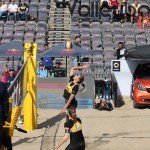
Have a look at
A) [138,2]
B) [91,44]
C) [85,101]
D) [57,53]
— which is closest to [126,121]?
[85,101]

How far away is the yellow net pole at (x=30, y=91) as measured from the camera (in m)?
15.3

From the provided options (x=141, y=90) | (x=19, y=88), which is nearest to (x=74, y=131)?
(x=19, y=88)

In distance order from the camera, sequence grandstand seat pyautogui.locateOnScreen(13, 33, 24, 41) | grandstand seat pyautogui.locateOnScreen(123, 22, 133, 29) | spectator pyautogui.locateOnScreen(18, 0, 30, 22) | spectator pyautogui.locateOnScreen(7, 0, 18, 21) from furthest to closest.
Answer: spectator pyautogui.locateOnScreen(18, 0, 30, 22)
spectator pyautogui.locateOnScreen(7, 0, 18, 21)
grandstand seat pyautogui.locateOnScreen(123, 22, 133, 29)
grandstand seat pyautogui.locateOnScreen(13, 33, 24, 41)

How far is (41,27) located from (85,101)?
8622 mm

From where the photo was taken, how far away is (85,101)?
1878 centimetres

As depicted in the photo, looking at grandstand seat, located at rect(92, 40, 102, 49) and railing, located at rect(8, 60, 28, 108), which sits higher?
grandstand seat, located at rect(92, 40, 102, 49)

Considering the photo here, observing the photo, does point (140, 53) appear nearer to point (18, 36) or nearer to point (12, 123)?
point (18, 36)

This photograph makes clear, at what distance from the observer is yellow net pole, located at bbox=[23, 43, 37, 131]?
602 inches

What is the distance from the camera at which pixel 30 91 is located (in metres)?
15.4

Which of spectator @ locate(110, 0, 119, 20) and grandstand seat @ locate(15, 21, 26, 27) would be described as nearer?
grandstand seat @ locate(15, 21, 26, 27)

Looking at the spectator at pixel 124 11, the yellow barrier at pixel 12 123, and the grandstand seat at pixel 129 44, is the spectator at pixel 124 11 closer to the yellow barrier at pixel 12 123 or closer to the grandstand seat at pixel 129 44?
the grandstand seat at pixel 129 44

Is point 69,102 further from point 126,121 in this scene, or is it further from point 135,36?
point 135,36

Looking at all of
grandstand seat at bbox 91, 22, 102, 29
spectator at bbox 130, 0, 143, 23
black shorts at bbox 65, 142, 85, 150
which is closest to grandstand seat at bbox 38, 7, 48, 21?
grandstand seat at bbox 91, 22, 102, 29

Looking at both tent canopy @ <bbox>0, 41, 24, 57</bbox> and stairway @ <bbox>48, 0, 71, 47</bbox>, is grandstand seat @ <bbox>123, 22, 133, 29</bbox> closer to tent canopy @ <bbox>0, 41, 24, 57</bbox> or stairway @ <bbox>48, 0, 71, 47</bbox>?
stairway @ <bbox>48, 0, 71, 47</bbox>
